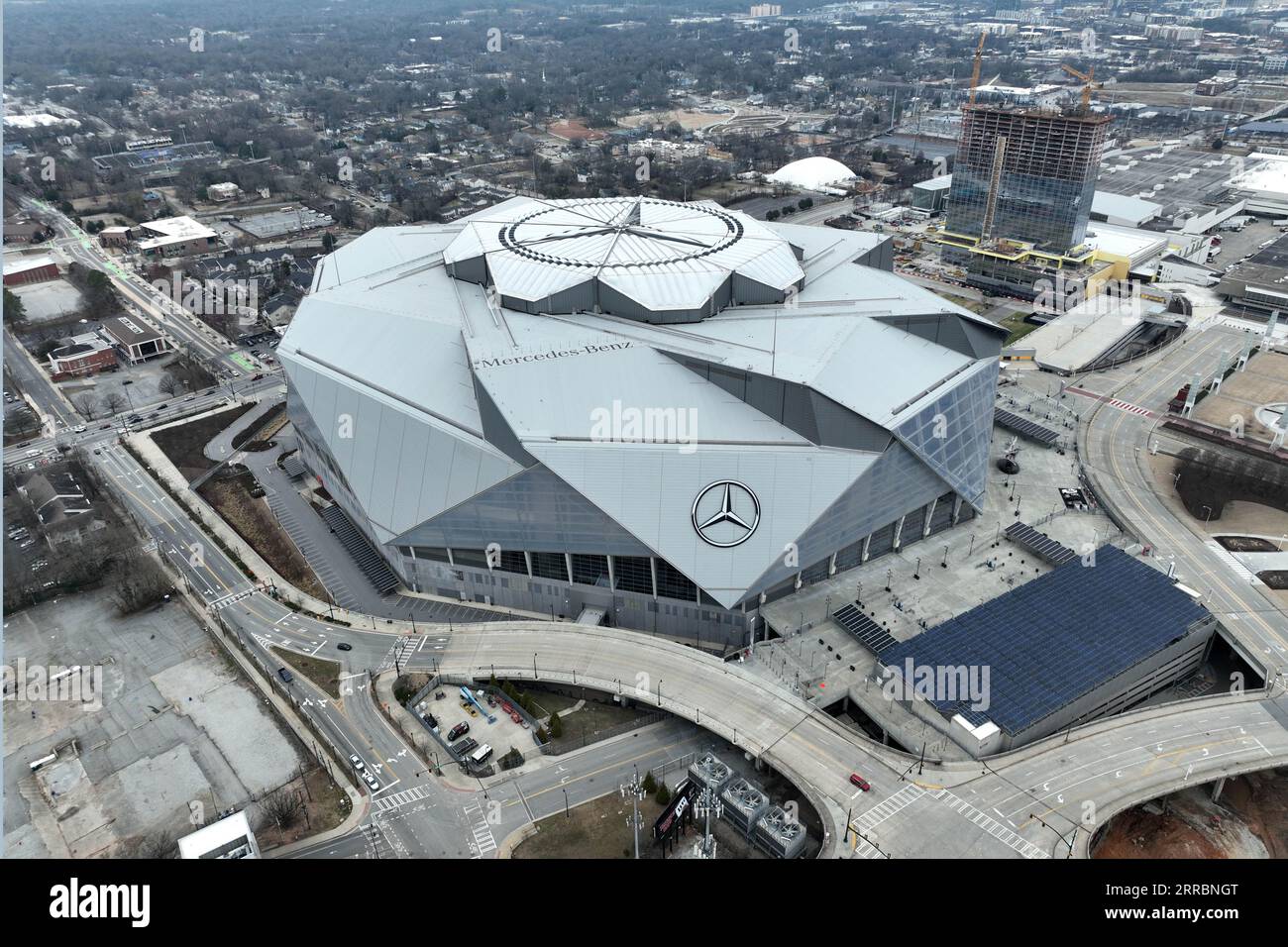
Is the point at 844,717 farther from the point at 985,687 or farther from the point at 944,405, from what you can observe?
the point at 944,405

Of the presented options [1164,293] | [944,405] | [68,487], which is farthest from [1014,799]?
[1164,293]

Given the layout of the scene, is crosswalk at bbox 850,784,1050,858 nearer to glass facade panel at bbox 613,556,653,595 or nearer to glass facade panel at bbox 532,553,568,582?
glass facade panel at bbox 613,556,653,595

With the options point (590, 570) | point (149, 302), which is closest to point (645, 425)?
point (590, 570)

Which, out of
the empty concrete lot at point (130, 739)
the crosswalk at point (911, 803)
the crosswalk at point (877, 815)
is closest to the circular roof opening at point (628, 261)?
the empty concrete lot at point (130, 739)

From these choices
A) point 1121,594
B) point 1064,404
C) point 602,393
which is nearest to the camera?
point 1121,594

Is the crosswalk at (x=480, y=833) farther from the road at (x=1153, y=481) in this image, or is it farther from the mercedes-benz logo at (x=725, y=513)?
the road at (x=1153, y=481)

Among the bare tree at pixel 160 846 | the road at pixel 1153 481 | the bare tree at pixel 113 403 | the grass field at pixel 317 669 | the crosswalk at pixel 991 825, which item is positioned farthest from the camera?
the bare tree at pixel 113 403
